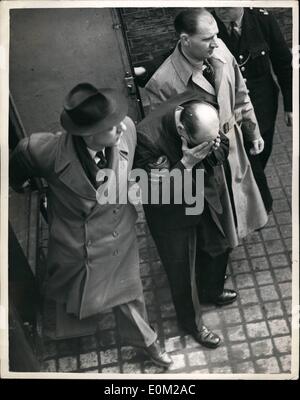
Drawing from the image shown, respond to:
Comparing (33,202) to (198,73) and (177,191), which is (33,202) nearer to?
(177,191)

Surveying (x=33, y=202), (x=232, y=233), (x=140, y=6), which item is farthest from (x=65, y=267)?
(x=140, y=6)

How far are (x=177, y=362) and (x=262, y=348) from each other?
616 millimetres

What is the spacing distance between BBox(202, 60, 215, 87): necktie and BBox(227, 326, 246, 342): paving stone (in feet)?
5.86

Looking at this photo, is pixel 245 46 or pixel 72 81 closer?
pixel 245 46

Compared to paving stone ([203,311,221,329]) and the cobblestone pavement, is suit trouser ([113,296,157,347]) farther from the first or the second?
paving stone ([203,311,221,329])

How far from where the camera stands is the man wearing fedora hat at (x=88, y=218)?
3.17m

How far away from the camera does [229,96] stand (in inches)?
146

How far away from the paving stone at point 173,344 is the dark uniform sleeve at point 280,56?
1.85 m

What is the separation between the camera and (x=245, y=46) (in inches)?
155

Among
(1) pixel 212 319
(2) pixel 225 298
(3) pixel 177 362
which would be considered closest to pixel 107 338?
(3) pixel 177 362

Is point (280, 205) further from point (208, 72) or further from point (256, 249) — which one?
point (208, 72)

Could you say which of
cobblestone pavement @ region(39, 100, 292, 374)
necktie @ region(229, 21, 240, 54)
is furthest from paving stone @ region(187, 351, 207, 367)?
necktie @ region(229, 21, 240, 54)

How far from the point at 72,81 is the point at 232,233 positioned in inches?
64.4

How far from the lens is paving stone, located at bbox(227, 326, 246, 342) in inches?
162
